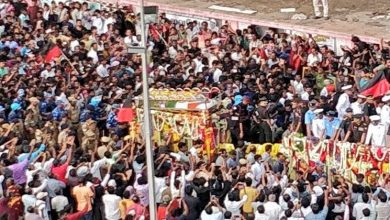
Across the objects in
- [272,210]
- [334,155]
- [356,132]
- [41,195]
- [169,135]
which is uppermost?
[356,132]

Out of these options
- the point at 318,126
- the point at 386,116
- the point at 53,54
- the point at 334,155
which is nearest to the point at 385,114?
the point at 386,116

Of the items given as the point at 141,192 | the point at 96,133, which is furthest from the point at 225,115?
the point at 141,192

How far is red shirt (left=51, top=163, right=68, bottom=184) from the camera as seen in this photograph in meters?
18.5

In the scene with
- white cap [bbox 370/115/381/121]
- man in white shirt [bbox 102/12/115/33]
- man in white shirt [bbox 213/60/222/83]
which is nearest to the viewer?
white cap [bbox 370/115/381/121]

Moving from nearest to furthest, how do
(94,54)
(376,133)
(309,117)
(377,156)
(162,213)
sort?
(162,213) → (377,156) → (376,133) → (309,117) → (94,54)

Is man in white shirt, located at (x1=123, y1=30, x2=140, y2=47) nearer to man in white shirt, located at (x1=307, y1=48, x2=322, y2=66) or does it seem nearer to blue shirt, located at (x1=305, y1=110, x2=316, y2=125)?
man in white shirt, located at (x1=307, y1=48, x2=322, y2=66)

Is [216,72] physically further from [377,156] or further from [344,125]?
[377,156]

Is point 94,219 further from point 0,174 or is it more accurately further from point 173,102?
point 173,102

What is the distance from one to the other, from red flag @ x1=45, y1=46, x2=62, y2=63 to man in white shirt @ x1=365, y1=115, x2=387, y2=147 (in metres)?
8.16

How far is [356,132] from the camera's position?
2031 centimetres

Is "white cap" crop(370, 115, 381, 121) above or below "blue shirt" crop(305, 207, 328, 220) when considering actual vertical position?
above

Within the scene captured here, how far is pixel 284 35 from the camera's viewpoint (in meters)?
27.3

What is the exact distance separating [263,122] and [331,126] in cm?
144

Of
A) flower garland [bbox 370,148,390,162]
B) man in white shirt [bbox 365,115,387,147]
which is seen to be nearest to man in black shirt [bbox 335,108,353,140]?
man in white shirt [bbox 365,115,387,147]
